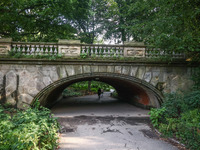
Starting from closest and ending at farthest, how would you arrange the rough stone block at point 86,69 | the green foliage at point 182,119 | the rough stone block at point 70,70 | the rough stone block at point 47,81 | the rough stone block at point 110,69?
the green foliage at point 182,119, the rough stone block at point 47,81, the rough stone block at point 70,70, the rough stone block at point 86,69, the rough stone block at point 110,69

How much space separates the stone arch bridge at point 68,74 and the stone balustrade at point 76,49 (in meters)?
0.45

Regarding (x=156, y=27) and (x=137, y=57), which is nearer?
(x=156, y=27)

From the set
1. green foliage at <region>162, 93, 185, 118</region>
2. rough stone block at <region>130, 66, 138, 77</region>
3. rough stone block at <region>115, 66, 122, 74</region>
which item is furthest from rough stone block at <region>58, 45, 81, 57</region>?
green foliage at <region>162, 93, 185, 118</region>

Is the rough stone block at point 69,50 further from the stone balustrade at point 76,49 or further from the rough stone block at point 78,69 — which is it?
the rough stone block at point 78,69

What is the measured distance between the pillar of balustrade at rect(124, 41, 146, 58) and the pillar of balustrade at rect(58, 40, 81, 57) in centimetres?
252

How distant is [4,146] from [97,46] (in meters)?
5.55

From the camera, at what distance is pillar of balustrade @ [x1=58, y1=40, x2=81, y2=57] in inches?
259

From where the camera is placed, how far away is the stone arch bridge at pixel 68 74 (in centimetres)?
624

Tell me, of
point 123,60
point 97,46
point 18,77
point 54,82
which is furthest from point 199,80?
point 18,77

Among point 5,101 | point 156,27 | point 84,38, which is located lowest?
point 5,101

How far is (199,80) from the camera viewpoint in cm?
659

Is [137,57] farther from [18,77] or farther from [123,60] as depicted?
[18,77]

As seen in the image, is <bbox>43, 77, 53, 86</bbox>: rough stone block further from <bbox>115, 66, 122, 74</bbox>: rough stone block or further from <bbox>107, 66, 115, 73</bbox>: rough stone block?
<bbox>115, 66, 122, 74</bbox>: rough stone block

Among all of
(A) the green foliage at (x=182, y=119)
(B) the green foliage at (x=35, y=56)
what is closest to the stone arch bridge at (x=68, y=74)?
(B) the green foliage at (x=35, y=56)
